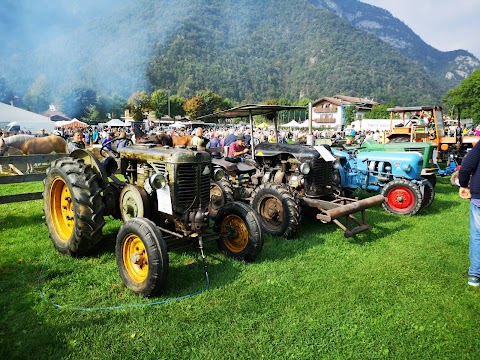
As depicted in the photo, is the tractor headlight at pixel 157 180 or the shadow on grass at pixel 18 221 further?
the shadow on grass at pixel 18 221

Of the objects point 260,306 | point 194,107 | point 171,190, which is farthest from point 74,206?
point 194,107

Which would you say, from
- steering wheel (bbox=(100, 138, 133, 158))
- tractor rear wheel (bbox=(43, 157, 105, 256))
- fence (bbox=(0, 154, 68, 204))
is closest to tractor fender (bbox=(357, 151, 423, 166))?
steering wheel (bbox=(100, 138, 133, 158))

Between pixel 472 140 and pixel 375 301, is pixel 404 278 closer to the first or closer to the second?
pixel 375 301

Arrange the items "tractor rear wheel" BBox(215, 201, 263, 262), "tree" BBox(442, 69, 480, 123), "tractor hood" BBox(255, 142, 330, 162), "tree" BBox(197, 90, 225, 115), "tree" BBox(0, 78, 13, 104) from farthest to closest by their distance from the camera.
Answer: "tree" BBox(197, 90, 225, 115), "tree" BBox(442, 69, 480, 123), "tree" BBox(0, 78, 13, 104), "tractor hood" BBox(255, 142, 330, 162), "tractor rear wheel" BBox(215, 201, 263, 262)

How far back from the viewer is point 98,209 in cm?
426

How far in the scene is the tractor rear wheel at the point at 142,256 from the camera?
11.3 ft

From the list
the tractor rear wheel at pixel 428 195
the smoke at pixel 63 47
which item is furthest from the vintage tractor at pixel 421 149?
the smoke at pixel 63 47

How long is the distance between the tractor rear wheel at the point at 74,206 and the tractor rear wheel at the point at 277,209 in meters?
2.36

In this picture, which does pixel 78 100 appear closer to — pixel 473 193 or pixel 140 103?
pixel 140 103

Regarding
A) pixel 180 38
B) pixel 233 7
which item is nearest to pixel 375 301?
pixel 180 38

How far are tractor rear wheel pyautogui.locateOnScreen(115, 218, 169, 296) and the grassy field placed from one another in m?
0.16

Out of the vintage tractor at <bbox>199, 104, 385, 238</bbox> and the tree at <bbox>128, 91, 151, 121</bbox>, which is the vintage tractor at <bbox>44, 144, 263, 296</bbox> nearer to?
the vintage tractor at <bbox>199, 104, 385, 238</bbox>

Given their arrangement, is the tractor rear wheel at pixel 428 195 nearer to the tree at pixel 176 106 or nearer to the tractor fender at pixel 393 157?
the tractor fender at pixel 393 157

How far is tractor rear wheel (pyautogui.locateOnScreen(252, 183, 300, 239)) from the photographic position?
542cm
